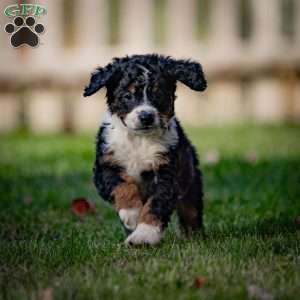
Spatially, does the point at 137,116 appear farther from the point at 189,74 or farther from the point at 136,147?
the point at 189,74

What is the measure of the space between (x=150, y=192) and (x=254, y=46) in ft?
32.3

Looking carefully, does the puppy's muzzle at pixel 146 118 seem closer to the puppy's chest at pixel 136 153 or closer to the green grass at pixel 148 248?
the puppy's chest at pixel 136 153

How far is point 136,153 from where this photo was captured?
5.13m

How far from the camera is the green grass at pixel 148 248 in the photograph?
12.4 feet

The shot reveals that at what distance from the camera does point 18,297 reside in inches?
142

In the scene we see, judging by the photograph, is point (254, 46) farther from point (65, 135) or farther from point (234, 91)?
point (65, 135)

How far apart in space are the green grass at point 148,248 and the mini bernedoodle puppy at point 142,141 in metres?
0.25

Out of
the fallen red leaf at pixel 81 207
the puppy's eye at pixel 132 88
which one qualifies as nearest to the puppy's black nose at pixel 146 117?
the puppy's eye at pixel 132 88

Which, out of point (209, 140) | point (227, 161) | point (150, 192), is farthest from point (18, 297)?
point (209, 140)

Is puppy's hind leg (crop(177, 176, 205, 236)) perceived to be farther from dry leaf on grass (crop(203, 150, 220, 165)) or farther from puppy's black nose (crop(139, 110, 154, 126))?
dry leaf on grass (crop(203, 150, 220, 165))

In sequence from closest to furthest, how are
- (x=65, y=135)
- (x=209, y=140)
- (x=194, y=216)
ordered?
1. (x=194, y=216)
2. (x=209, y=140)
3. (x=65, y=135)

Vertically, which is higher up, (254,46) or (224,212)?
(254,46)

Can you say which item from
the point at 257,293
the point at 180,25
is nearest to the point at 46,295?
the point at 257,293

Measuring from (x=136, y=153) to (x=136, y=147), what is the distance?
5cm
